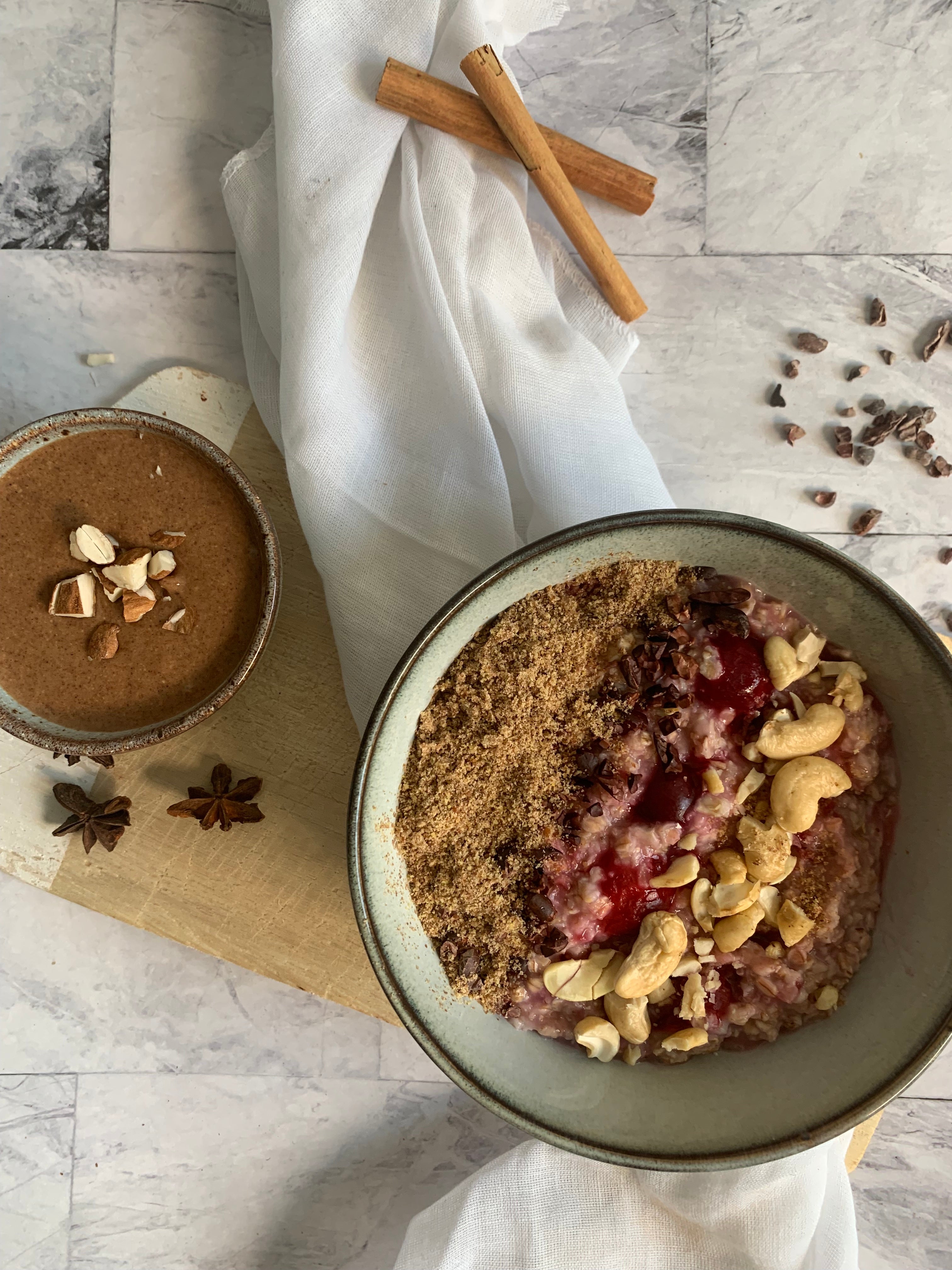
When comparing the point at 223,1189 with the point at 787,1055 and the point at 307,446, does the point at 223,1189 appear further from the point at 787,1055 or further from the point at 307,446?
the point at 307,446

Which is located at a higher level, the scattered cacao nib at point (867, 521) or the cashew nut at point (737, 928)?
the scattered cacao nib at point (867, 521)

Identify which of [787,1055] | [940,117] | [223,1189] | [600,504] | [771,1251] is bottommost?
[223,1189]

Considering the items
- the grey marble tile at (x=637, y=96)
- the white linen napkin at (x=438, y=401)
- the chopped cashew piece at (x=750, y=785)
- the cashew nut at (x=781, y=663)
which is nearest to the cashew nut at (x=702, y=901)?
the chopped cashew piece at (x=750, y=785)

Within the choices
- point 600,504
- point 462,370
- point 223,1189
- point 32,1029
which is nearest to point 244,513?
point 462,370

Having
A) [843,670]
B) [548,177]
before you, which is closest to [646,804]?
[843,670]

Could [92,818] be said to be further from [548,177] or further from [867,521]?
[867,521]

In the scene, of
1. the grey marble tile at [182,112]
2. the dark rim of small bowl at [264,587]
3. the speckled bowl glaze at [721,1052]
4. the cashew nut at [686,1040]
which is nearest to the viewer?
the speckled bowl glaze at [721,1052]

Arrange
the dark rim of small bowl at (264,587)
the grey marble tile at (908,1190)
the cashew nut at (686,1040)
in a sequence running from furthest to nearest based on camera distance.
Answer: the grey marble tile at (908,1190)
the dark rim of small bowl at (264,587)
the cashew nut at (686,1040)

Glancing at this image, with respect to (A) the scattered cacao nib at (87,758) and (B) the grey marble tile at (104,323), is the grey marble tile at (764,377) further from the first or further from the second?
(A) the scattered cacao nib at (87,758)
